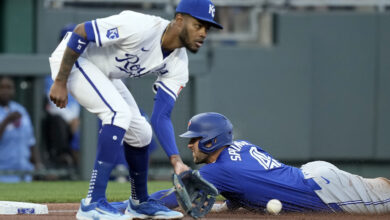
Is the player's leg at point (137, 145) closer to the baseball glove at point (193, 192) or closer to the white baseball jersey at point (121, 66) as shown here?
the white baseball jersey at point (121, 66)

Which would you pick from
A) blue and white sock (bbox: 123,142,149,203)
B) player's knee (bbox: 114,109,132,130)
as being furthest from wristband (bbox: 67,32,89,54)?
blue and white sock (bbox: 123,142,149,203)

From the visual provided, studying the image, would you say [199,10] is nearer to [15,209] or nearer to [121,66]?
[121,66]

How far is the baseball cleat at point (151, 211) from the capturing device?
17.3 ft

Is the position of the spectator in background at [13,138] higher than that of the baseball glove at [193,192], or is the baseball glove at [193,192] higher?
the baseball glove at [193,192]

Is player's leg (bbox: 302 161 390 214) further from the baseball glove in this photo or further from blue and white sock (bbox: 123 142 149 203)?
blue and white sock (bbox: 123 142 149 203)

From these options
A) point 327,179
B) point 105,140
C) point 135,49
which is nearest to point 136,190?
point 105,140

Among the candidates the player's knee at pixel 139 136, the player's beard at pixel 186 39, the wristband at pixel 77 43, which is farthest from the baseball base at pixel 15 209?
the player's beard at pixel 186 39

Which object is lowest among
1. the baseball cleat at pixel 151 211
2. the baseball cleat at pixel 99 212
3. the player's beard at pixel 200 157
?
the baseball cleat at pixel 151 211

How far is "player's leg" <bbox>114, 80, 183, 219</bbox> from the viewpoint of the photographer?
529 centimetres

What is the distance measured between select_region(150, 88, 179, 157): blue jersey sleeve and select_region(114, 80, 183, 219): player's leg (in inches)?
3.8

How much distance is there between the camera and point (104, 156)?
16.5ft

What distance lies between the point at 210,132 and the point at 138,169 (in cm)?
58

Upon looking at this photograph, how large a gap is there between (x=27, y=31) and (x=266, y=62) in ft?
11.5

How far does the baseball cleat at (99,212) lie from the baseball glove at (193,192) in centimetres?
41
